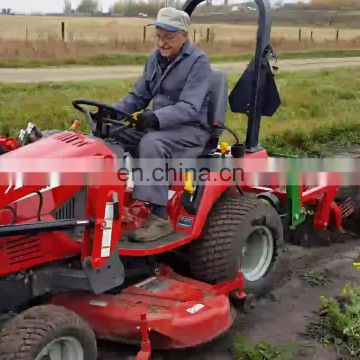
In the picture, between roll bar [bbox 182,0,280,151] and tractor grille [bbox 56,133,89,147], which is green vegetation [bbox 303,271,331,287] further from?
tractor grille [bbox 56,133,89,147]

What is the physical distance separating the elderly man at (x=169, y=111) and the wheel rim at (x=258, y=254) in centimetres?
72

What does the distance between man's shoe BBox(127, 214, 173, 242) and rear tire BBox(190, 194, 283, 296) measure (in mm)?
285

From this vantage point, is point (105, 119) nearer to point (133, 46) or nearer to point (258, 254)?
point (258, 254)

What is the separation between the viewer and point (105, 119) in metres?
3.91

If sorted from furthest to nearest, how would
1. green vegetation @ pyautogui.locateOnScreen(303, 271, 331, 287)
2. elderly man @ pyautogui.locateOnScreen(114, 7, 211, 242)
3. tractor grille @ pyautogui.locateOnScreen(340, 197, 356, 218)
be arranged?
tractor grille @ pyautogui.locateOnScreen(340, 197, 356, 218) → green vegetation @ pyautogui.locateOnScreen(303, 271, 331, 287) → elderly man @ pyautogui.locateOnScreen(114, 7, 211, 242)

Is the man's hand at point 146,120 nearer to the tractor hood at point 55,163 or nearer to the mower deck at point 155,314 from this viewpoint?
the tractor hood at point 55,163

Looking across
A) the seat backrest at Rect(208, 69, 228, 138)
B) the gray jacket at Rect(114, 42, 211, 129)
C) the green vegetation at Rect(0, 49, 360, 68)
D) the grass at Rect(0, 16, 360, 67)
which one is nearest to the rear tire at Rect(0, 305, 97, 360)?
the gray jacket at Rect(114, 42, 211, 129)

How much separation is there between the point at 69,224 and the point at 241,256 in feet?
4.29

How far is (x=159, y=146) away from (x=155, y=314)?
1005mm

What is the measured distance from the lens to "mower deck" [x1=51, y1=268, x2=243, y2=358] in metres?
3.57

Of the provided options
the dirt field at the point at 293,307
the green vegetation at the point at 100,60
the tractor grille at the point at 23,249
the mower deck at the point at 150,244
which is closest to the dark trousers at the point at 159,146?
the mower deck at the point at 150,244

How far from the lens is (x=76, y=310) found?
369cm

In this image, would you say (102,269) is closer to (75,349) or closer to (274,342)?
(75,349)

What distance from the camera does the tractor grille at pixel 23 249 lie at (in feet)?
11.2
